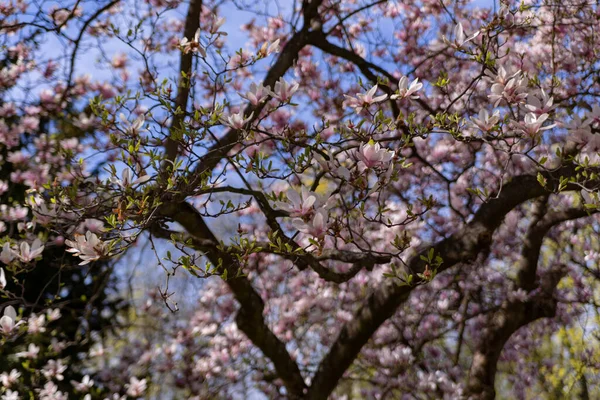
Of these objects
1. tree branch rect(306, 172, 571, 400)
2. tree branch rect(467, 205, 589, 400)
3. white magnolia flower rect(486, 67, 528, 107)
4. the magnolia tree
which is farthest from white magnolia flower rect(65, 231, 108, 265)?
tree branch rect(467, 205, 589, 400)

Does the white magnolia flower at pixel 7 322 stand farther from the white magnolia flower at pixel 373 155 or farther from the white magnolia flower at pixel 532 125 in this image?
the white magnolia flower at pixel 532 125

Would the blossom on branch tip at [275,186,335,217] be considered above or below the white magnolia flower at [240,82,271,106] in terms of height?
below

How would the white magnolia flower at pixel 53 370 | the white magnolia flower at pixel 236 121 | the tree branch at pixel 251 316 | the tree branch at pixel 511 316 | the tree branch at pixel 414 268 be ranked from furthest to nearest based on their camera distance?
the tree branch at pixel 511 316 → the white magnolia flower at pixel 53 370 → the tree branch at pixel 414 268 → the tree branch at pixel 251 316 → the white magnolia flower at pixel 236 121

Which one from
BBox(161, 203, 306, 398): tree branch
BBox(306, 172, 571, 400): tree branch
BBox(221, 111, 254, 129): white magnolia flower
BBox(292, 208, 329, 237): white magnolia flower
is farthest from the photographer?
BBox(306, 172, 571, 400): tree branch

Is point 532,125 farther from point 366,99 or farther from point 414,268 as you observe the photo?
point 414,268

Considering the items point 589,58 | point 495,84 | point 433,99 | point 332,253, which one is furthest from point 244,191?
point 433,99

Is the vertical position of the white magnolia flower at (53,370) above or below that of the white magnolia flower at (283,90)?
above

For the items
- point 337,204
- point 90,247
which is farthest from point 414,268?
point 90,247

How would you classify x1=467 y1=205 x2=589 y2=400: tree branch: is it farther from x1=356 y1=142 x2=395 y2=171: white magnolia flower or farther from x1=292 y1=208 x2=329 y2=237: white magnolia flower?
x1=292 y1=208 x2=329 y2=237: white magnolia flower

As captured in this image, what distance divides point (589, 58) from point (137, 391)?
3671 millimetres

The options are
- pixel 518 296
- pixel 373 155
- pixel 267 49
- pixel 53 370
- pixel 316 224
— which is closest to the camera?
pixel 316 224

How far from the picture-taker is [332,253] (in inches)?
110

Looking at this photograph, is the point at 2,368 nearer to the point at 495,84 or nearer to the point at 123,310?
the point at 123,310

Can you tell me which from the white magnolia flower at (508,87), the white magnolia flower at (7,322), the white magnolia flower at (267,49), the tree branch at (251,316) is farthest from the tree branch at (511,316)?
the white magnolia flower at (7,322)
